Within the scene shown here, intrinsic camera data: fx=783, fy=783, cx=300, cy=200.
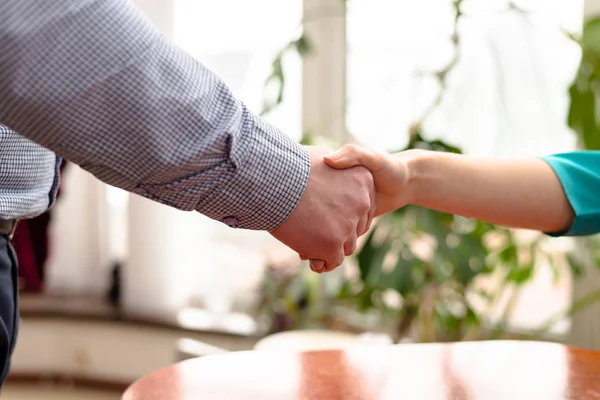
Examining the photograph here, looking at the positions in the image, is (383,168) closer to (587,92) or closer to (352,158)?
(352,158)

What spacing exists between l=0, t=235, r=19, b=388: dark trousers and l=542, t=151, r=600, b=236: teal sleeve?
93cm

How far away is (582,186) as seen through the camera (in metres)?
1.39

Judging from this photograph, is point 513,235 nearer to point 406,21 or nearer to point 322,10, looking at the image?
point 406,21

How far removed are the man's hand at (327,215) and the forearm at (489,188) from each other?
136mm

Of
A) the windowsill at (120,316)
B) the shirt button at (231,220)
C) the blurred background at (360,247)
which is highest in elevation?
the shirt button at (231,220)

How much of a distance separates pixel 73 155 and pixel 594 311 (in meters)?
1.96

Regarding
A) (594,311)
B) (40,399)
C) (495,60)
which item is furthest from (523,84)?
(40,399)

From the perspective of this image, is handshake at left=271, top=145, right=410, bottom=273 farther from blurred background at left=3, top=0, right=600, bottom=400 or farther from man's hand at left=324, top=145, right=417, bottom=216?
blurred background at left=3, top=0, right=600, bottom=400

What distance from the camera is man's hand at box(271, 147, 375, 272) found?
1156mm

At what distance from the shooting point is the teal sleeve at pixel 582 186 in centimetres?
138

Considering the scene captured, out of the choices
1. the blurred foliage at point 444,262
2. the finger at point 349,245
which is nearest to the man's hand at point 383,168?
the finger at point 349,245

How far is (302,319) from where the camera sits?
2723mm

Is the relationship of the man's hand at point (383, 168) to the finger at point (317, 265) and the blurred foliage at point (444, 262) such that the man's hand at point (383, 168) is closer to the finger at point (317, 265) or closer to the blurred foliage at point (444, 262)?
the finger at point (317, 265)

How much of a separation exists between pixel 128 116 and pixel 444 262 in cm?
138
